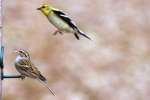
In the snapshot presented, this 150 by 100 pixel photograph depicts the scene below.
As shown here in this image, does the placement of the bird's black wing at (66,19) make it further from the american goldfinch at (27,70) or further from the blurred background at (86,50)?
the blurred background at (86,50)

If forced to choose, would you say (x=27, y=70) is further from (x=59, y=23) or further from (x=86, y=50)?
(x=86, y=50)

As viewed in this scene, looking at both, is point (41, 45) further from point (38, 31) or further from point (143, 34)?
point (143, 34)

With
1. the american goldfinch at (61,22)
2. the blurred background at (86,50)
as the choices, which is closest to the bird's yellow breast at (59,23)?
the american goldfinch at (61,22)

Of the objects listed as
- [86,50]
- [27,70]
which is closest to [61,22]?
[27,70]

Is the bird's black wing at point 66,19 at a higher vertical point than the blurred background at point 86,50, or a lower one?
higher

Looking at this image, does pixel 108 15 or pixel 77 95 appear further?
pixel 108 15

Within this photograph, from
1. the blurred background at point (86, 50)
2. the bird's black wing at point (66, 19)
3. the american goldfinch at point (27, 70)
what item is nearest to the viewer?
the bird's black wing at point (66, 19)

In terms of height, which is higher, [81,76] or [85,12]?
[85,12]

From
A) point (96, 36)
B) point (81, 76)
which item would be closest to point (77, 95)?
point (81, 76)
